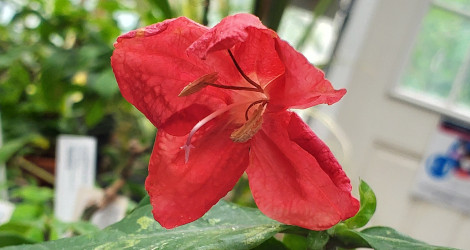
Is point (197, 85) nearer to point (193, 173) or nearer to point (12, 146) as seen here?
point (193, 173)

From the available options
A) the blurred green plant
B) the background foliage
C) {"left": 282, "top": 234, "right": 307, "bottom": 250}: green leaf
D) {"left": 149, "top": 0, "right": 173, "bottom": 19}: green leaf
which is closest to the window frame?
the background foliage

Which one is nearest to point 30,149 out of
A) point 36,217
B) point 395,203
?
point 36,217

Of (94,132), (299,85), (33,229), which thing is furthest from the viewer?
(94,132)

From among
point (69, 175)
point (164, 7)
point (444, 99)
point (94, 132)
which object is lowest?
point (94, 132)

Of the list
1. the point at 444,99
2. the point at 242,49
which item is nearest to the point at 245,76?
the point at 242,49

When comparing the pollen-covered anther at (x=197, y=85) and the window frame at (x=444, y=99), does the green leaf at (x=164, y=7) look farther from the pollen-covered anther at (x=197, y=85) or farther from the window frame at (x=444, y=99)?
the window frame at (x=444, y=99)

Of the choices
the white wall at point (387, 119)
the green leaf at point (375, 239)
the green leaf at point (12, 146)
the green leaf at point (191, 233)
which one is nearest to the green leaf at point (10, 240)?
the green leaf at point (191, 233)

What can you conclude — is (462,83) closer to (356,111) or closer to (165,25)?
(356,111)
